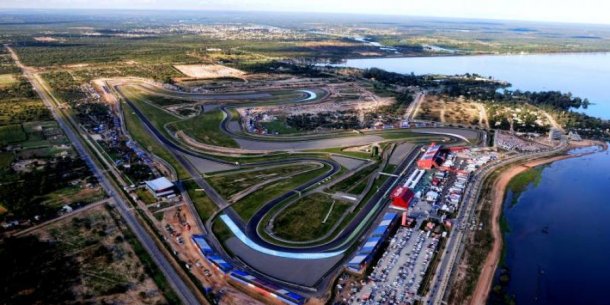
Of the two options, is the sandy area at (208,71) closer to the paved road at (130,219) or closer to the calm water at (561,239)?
the paved road at (130,219)

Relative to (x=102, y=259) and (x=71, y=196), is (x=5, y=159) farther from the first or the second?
(x=102, y=259)

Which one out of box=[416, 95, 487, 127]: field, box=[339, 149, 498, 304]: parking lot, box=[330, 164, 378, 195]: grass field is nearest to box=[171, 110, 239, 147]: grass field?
box=[330, 164, 378, 195]: grass field

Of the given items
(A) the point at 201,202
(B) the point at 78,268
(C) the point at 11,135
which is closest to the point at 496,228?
(A) the point at 201,202

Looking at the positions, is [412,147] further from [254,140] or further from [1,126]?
[1,126]

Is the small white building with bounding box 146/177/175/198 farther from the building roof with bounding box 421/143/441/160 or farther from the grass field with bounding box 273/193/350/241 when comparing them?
the building roof with bounding box 421/143/441/160

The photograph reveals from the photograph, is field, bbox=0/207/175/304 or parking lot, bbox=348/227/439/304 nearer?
field, bbox=0/207/175/304

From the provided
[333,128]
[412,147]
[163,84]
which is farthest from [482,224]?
[163,84]
